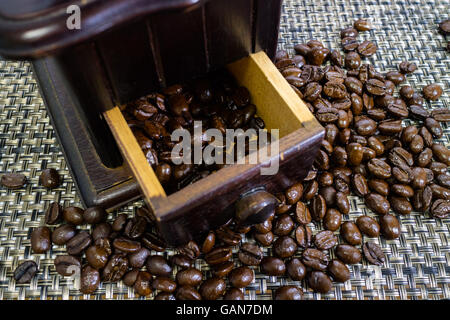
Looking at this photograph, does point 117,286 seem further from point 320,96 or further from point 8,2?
point 320,96

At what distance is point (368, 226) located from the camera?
102 centimetres

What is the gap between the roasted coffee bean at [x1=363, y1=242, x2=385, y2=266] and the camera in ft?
3.26

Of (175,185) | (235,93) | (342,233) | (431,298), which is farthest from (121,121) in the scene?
(431,298)

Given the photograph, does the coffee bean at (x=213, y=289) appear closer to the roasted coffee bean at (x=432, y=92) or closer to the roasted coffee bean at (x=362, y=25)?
the roasted coffee bean at (x=432, y=92)

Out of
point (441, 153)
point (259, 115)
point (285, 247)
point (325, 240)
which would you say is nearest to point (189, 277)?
point (285, 247)

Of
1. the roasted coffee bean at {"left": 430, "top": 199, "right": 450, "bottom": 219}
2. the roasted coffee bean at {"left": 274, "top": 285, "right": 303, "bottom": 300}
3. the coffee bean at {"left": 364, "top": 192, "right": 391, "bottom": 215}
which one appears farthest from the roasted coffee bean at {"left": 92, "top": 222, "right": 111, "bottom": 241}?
the roasted coffee bean at {"left": 430, "top": 199, "right": 450, "bottom": 219}

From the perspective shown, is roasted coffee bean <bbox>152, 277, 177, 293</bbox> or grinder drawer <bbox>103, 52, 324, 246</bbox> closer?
grinder drawer <bbox>103, 52, 324, 246</bbox>

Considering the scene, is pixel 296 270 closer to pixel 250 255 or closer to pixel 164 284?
pixel 250 255

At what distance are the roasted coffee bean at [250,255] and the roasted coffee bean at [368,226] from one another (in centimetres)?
27

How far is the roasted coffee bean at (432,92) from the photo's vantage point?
1.27 m

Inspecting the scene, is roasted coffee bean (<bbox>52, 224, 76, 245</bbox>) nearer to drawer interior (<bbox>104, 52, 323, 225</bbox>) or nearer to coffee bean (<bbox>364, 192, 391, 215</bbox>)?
drawer interior (<bbox>104, 52, 323, 225</bbox>)

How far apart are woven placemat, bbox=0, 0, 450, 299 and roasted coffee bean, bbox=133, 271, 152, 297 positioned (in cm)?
3

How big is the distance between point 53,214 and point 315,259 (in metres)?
0.68

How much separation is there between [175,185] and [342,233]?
447mm
